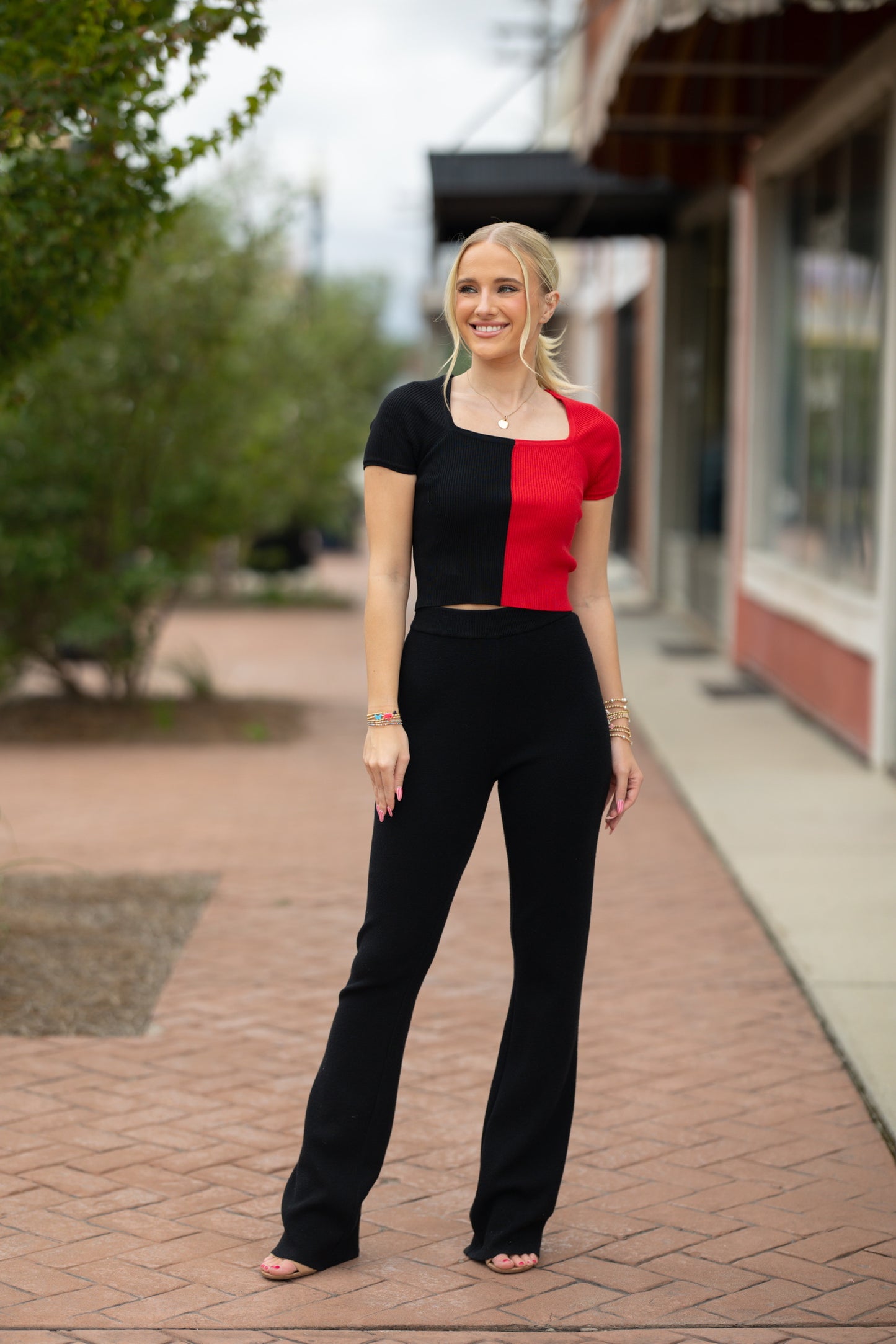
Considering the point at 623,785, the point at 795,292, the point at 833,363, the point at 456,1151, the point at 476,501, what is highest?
the point at 795,292

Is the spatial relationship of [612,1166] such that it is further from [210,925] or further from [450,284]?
[210,925]

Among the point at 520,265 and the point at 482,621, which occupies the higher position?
→ the point at 520,265

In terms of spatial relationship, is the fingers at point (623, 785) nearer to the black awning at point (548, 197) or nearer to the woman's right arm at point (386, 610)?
the woman's right arm at point (386, 610)

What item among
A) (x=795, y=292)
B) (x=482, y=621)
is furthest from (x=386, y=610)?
(x=795, y=292)

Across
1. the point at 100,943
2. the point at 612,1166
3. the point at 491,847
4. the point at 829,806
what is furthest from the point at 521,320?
the point at 829,806

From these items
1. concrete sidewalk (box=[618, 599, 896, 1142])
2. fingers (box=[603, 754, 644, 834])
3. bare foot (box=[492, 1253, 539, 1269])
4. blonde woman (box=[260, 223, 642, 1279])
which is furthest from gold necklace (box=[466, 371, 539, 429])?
concrete sidewalk (box=[618, 599, 896, 1142])

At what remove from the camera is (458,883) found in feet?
10.5

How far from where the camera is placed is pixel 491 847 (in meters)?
7.43

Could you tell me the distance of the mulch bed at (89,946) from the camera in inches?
195

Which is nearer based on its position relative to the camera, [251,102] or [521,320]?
[521,320]

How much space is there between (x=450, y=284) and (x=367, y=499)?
17.7 inches

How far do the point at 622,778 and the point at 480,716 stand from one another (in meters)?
0.34

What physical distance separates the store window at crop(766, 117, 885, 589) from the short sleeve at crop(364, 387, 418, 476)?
6373 millimetres

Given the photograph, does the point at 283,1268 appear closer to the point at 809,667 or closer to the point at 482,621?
the point at 482,621
